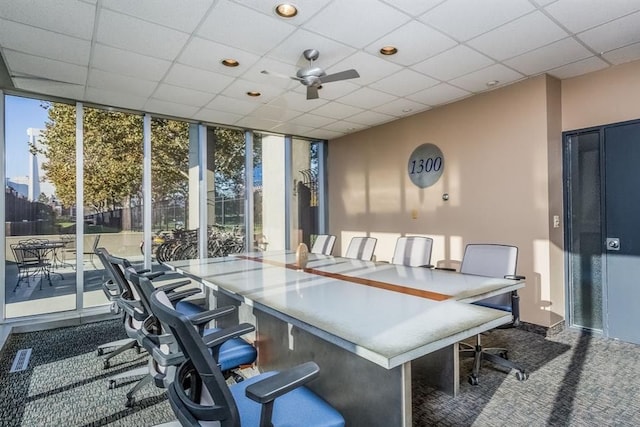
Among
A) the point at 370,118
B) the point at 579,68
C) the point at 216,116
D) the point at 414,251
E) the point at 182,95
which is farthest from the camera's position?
the point at 370,118

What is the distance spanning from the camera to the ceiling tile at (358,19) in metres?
2.56

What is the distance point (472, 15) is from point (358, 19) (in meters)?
0.87

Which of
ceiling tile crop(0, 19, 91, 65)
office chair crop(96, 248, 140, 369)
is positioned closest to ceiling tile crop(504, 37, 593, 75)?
ceiling tile crop(0, 19, 91, 65)

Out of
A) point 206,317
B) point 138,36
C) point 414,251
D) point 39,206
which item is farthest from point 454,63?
point 39,206

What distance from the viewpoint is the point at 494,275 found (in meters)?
3.07

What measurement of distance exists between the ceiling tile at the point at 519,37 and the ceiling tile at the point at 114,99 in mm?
3894

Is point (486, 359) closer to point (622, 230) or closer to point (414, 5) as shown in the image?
point (622, 230)

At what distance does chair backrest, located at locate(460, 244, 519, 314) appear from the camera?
3.00 m

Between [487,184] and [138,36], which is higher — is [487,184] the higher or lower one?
the lower one

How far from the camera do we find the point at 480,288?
90.7 inches

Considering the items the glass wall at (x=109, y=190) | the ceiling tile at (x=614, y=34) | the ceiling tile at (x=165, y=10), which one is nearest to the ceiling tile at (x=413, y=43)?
the ceiling tile at (x=614, y=34)

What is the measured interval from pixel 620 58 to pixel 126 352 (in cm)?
566

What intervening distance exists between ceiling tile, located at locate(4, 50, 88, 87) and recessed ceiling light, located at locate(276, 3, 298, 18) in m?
2.24

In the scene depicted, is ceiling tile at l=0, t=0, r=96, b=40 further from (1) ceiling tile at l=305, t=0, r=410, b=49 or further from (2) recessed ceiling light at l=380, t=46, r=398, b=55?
(2) recessed ceiling light at l=380, t=46, r=398, b=55
